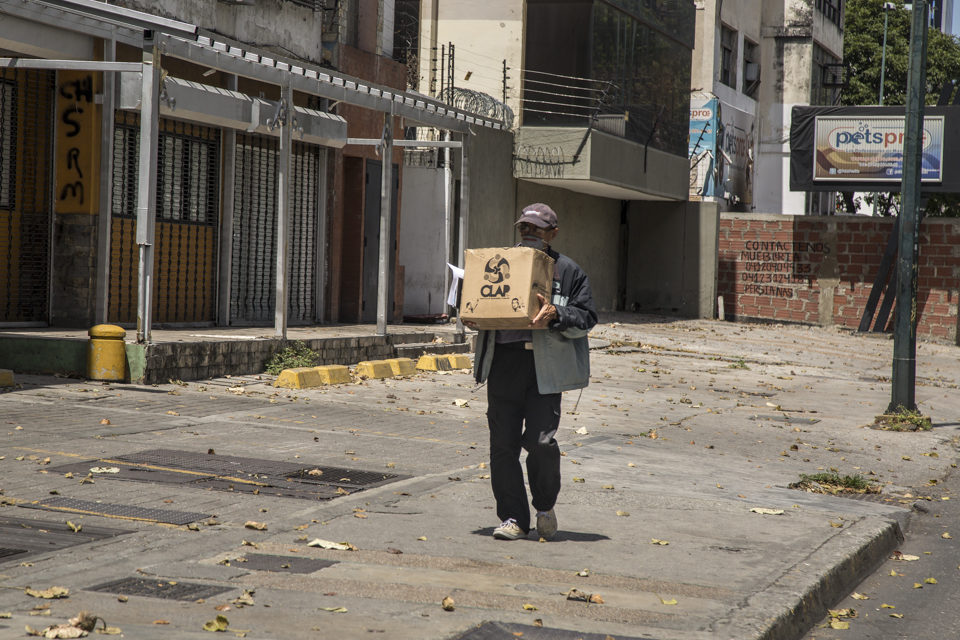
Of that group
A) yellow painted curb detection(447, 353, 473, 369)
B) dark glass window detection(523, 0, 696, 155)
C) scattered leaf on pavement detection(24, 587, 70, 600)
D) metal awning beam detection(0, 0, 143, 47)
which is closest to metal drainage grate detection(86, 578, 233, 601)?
scattered leaf on pavement detection(24, 587, 70, 600)

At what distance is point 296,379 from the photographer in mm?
13562

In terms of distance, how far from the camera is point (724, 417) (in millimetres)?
13555

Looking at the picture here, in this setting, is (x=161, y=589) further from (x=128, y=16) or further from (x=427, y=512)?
(x=128, y=16)

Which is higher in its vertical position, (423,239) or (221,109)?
(221,109)

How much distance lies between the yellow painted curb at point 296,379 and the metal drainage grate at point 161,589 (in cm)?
829

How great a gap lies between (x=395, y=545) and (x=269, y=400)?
20.8 ft

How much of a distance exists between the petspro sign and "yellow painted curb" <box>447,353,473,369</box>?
54.0 ft

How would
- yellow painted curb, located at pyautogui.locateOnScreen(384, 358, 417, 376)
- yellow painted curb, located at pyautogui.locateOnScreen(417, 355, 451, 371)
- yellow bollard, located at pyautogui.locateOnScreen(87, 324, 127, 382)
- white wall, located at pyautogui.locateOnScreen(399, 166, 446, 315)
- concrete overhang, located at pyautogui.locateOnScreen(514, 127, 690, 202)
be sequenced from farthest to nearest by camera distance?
concrete overhang, located at pyautogui.locateOnScreen(514, 127, 690, 202), white wall, located at pyautogui.locateOnScreen(399, 166, 446, 315), yellow painted curb, located at pyautogui.locateOnScreen(417, 355, 451, 371), yellow painted curb, located at pyautogui.locateOnScreen(384, 358, 417, 376), yellow bollard, located at pyautogui.locateOnScreen(87, 324, 127, 382)

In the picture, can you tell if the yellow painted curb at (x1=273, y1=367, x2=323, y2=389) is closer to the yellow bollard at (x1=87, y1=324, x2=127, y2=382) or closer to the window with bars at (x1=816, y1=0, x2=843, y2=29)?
the yellow bollard at (x1=87, y1=324, x2=127, y2=382)

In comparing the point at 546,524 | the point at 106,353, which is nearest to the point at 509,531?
the point at 546,524

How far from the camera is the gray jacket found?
6.56 metres

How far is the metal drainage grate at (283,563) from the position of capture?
5.59 metres

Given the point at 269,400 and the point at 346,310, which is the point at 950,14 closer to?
the point at 346,310

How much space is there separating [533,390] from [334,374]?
7920 millimetres
